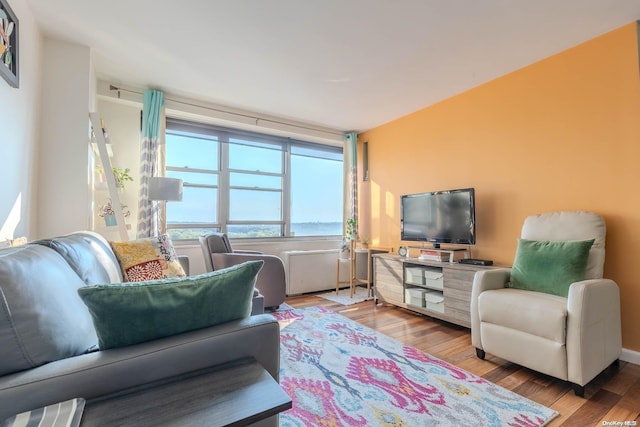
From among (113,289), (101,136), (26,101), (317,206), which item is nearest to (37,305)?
(113,289)

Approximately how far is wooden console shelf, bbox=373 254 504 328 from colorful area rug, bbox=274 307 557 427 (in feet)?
2.31

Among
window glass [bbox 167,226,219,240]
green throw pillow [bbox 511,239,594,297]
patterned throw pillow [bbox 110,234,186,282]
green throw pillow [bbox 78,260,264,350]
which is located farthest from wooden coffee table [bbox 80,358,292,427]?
window glass [bbox 167,226,219,240]

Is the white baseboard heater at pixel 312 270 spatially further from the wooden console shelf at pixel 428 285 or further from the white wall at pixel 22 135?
the white wall at pixel 22 135

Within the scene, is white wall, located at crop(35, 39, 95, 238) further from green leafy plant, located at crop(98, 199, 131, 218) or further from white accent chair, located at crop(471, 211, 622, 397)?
white accent chair, located at crop(471, 211, 622, 397)

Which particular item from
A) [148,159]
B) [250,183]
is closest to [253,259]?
[250,183]

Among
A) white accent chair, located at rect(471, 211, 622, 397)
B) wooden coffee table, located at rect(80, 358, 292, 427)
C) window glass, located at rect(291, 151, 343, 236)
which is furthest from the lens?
window glass, located at rect(291, 151, 343, 236)

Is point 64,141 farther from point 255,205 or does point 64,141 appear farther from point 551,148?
point 551,148

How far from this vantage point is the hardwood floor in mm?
1579

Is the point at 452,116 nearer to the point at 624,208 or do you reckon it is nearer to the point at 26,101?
the point at 624,208

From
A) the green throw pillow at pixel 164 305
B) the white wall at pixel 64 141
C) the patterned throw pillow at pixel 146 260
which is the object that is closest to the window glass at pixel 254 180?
the white wall at pixel 64 141

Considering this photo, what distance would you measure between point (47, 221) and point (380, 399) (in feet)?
9.41

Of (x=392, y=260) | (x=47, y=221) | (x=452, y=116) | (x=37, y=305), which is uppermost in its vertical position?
(x=452, y=116)

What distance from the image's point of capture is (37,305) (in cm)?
75

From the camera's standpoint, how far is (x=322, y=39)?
2365mm
